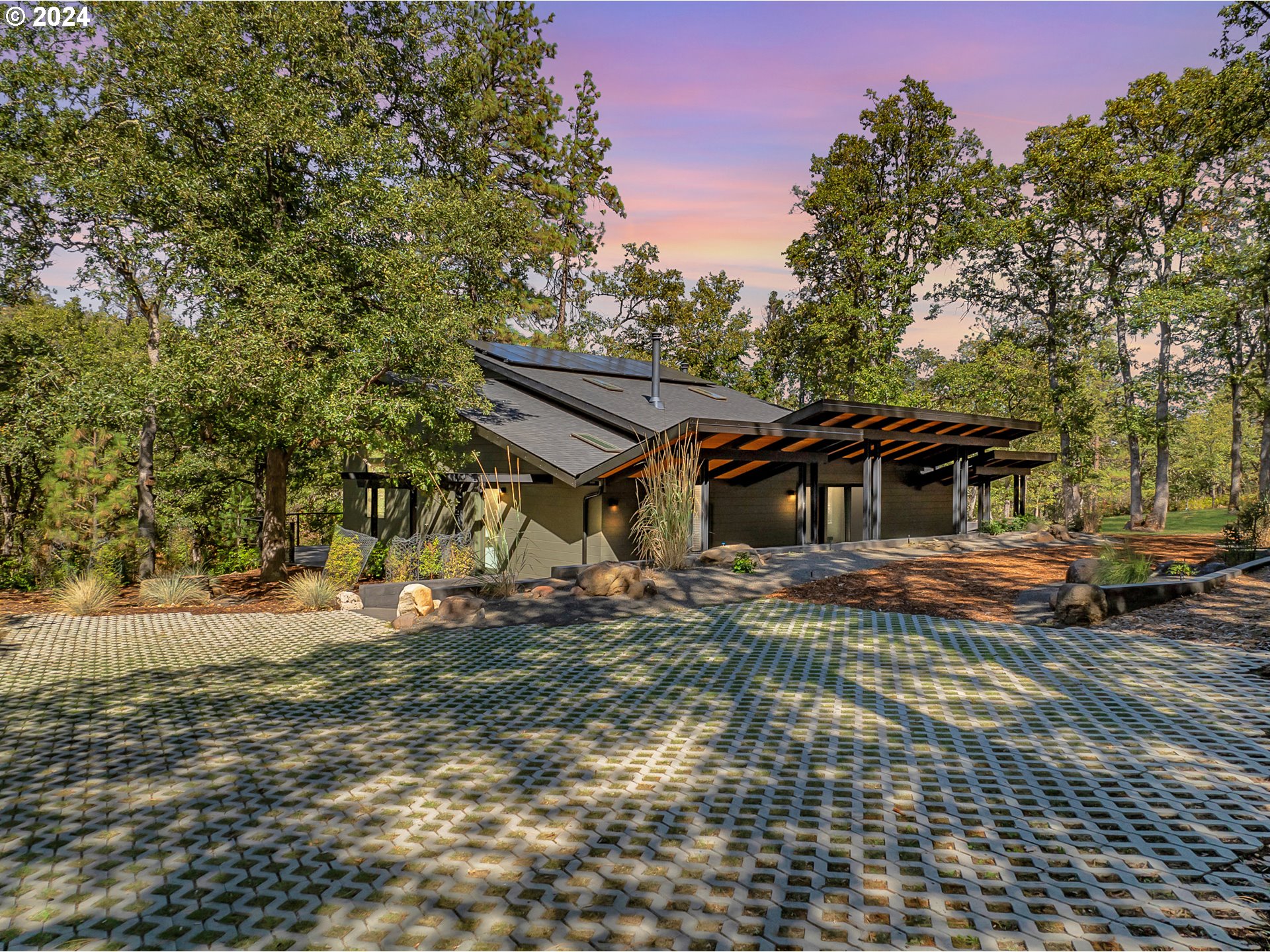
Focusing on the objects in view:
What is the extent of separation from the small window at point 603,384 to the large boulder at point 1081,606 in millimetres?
11133

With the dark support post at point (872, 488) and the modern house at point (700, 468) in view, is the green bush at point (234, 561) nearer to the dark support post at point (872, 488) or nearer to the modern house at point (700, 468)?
the modern house at point (700, 468)

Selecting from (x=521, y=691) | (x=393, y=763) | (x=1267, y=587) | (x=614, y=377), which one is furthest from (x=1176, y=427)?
(x=393, y=763)

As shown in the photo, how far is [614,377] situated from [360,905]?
56.3 ft

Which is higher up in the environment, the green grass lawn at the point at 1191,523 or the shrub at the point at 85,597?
the green grass lawn at the point at 1191,523

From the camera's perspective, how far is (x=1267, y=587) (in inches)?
354

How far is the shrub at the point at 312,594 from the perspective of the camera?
34.6 ft

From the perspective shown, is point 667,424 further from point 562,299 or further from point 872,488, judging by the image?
point 562,299

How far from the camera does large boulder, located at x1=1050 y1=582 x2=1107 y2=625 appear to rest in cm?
812

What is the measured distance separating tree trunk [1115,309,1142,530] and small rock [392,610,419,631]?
23.8m

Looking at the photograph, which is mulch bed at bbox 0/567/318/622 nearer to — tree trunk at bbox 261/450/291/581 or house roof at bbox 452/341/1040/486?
tree trunk at bbox 261/450/291/581

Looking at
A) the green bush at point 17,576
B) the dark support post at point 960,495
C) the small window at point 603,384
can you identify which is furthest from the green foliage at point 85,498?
the dark support post at point 960,495

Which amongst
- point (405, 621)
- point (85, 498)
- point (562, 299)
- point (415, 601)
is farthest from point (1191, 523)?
point (85, 498)

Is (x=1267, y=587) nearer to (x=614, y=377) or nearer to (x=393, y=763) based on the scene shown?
(x=393, y=763)

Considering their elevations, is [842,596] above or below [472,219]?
below
